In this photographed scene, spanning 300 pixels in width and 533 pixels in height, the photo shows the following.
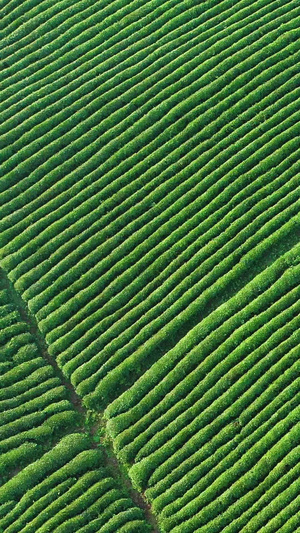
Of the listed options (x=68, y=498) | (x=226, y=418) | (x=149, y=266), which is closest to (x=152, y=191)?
(x=149, y=266)

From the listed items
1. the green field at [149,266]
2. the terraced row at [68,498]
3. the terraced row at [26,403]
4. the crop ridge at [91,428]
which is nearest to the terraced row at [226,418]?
the green field at [149,266]

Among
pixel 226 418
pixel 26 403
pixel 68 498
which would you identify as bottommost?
pixel 226 418

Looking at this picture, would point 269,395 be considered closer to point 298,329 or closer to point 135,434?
point 298,329

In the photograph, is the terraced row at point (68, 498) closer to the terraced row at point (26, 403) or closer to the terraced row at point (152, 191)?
the terraced row at point (26, 403)

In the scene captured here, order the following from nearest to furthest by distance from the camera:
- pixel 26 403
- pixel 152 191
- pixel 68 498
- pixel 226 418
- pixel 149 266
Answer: pixel 68 498
pixel 226 418
pixel 26 403
pixel 149 266
pixel 152 191

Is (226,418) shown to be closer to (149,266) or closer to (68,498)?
(68,498)

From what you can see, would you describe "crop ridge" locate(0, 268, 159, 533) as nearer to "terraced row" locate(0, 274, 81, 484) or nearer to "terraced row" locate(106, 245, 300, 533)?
"terraced row" locate(0, 274, 81, 484)
